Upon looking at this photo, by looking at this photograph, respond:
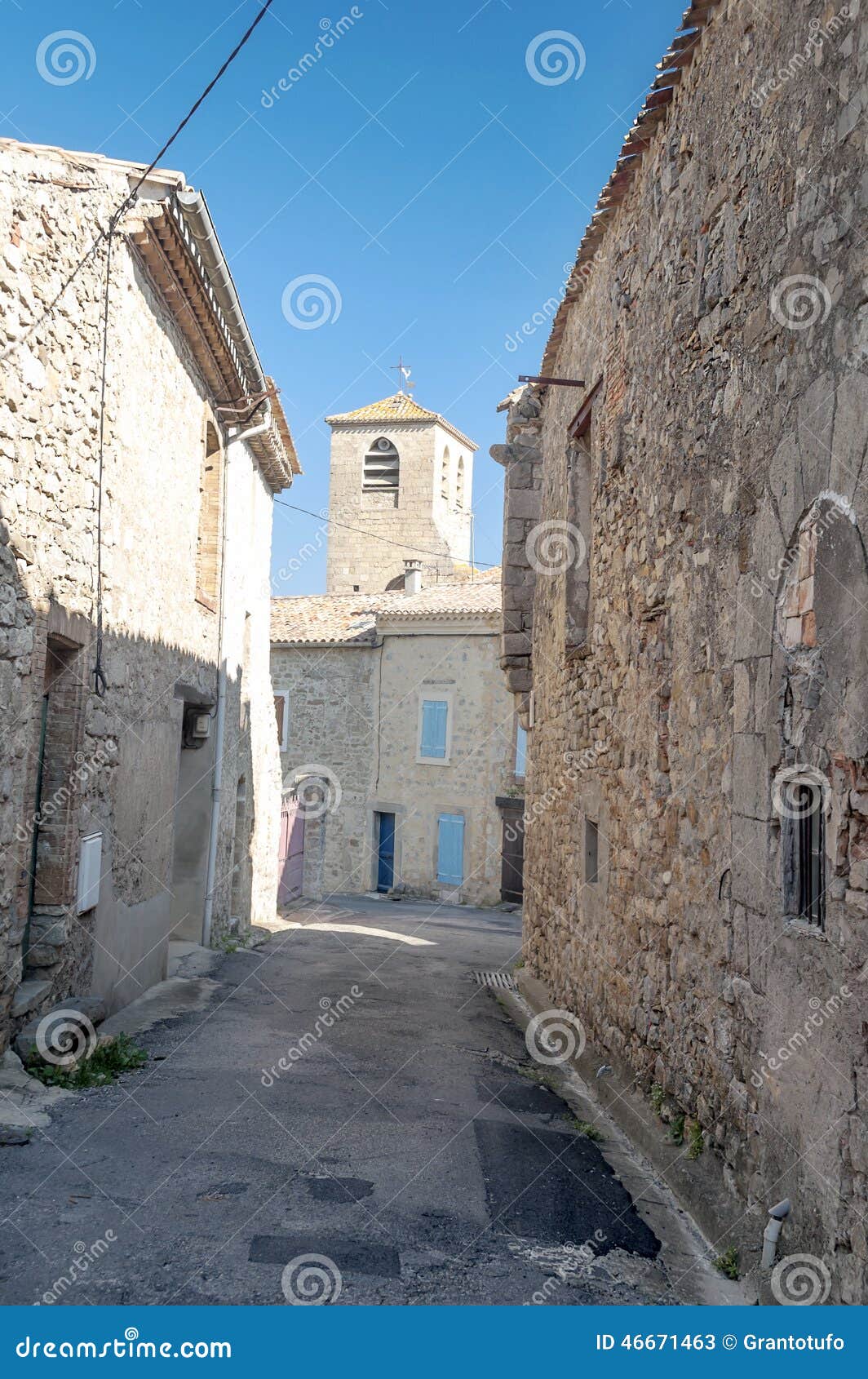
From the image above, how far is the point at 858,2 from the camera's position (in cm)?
291

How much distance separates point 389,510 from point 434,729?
13.1 metres

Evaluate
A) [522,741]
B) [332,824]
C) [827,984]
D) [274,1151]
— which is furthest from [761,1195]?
[332,824]

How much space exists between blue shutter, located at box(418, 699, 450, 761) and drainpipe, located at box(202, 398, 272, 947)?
11.3 m

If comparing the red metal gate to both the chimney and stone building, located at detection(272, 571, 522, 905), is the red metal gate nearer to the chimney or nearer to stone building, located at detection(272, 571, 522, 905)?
stone building, located at detection(272, 571, 522, 905)

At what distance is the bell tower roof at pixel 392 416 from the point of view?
111ft

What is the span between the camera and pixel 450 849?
2211 centimetres

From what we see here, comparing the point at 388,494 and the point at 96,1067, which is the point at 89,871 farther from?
the point at 388,494

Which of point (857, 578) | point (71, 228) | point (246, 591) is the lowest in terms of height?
point (857, 578)

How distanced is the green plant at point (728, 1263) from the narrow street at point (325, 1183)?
0.09 meters

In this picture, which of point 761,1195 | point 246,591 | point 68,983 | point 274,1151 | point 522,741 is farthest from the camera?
point 522,741

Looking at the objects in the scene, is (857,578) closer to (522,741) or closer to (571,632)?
(571,632)

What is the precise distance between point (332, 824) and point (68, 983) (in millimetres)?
18002

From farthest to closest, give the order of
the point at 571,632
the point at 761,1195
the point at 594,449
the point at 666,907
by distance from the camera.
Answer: the point at 571,632
the point at 594,449
the point at 666,907
the point at 761,1195

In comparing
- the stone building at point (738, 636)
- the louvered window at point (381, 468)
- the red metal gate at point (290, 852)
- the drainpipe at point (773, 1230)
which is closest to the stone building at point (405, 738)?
the red metal gate at point (290, 852)
